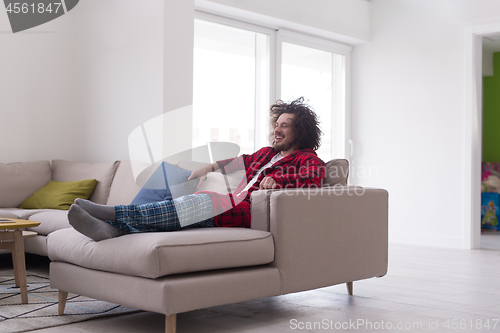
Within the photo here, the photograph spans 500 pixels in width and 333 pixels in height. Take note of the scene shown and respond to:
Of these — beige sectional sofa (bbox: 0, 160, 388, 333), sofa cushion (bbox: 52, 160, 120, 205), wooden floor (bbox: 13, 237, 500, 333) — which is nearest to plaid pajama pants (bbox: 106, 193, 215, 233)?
beige sectional sofa (bbox: 0, 160, 388, 333)

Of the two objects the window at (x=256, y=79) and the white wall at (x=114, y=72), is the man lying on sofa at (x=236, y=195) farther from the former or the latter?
the window at (x=256, y=79)

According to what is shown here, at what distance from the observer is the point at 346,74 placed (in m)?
6.15

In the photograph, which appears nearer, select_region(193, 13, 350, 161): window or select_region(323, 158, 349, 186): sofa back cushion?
select_region(323, 158, 349, 186): sofa back cushion

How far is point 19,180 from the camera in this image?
411 centimetres

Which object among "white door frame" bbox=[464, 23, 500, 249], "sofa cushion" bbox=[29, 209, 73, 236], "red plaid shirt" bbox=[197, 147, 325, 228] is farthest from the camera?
"white door frame" bbox=[464, 23, 500, 249]

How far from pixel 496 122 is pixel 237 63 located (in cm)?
453

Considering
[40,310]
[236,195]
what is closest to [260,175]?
[236,195]

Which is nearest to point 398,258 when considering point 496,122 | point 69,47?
point 69,47

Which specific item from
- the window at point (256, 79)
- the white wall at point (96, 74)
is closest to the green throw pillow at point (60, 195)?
the white wall at point (96, 74)

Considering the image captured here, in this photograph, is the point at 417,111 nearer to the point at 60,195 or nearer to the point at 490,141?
the point at 490,141

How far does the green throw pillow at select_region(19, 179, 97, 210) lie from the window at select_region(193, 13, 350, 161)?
3.49ft

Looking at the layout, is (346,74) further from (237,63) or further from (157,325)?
(157,325)

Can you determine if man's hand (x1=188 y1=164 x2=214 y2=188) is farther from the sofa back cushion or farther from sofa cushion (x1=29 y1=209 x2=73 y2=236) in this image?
sofa cushion (x1=29 y1=209 x2=73 y2=236)

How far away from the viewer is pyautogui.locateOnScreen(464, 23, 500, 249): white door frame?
5102 millimetres
